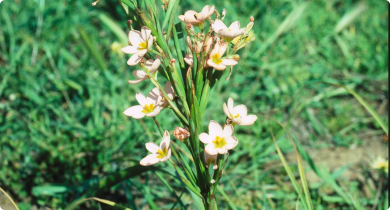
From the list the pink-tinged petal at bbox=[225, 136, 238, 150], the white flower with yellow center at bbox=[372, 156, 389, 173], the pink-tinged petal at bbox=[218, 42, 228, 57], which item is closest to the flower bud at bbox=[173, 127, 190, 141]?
the pink-tinged petal at bbox=[225, 136, 238, 150]

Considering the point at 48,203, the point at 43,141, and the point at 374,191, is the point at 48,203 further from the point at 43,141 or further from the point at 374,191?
the point at 374,191

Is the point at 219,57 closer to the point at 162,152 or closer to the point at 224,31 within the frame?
the point at 224,31

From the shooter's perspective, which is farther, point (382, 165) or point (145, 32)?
point (382, 165)

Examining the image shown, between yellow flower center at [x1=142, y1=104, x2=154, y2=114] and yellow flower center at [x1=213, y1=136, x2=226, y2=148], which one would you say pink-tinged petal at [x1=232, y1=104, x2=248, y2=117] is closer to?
yellow flower center at [x1=213, y1=136, x2=226, y2=148]

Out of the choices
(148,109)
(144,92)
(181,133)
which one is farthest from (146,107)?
(144,92)

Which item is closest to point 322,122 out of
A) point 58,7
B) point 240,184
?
point 240,184

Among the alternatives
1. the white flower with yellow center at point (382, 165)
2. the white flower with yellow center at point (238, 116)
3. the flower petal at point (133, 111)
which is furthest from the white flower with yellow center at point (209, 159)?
the white flower with yellow center at point (382, 165)

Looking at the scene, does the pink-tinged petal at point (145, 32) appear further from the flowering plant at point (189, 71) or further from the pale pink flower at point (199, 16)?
the pale pink flower at point (199, 16)

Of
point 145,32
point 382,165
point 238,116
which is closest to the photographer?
point 145,32
